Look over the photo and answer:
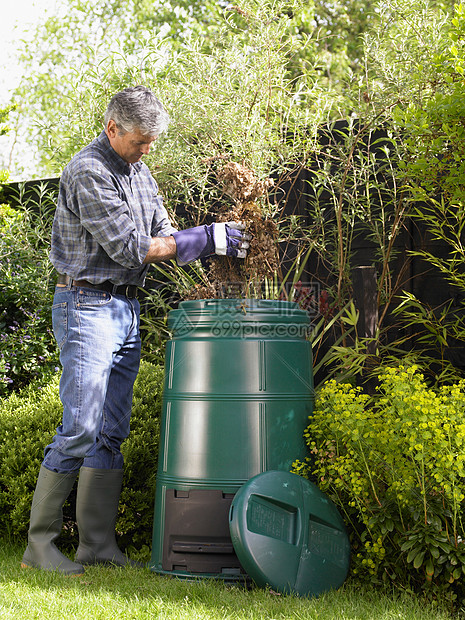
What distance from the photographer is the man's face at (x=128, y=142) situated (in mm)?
2422

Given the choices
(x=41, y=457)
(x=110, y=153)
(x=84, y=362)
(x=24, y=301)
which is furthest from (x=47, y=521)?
(x=24, y=301)

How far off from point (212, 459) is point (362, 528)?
1.98 ft

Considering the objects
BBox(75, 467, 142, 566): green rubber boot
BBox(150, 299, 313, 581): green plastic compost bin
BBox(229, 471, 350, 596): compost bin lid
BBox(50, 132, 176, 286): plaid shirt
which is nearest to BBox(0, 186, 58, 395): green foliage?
BBox(75, 467, 142, 566): green rubber boot

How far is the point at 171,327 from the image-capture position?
248 cm

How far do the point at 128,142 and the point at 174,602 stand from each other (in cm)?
164

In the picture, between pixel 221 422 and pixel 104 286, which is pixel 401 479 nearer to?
pixel 221 422

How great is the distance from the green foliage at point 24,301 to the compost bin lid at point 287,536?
179 centimetres

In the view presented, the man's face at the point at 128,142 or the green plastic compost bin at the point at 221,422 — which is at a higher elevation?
the man's face at the point at 128,142

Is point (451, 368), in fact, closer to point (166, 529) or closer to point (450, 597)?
point (450, 597)

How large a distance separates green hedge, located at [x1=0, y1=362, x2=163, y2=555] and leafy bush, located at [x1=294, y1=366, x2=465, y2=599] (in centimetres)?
80

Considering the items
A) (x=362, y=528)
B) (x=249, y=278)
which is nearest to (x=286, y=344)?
(x=249, y=278)

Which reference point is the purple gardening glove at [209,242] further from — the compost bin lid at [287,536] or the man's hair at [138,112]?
the compost bin lid at [287,536]

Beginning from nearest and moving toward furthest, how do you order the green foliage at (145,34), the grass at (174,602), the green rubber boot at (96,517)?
the grass at (174,602) → the green rubber boot at (96,517) → the green foliage at (145,34)

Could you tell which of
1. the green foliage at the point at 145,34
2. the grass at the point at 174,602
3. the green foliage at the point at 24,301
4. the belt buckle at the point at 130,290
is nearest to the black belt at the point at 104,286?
the belt buckle at the point at 130,290
